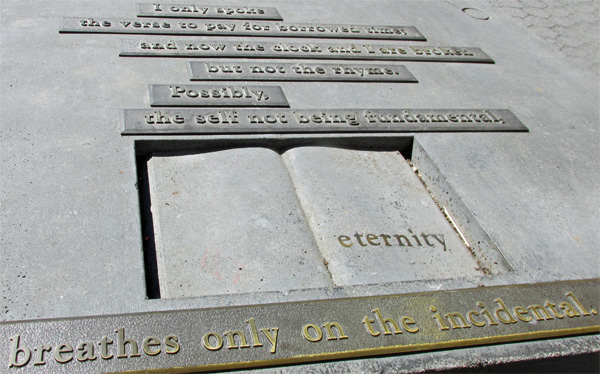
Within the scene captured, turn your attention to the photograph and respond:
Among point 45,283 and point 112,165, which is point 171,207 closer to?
point 112,165

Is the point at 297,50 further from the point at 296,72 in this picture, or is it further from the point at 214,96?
the point at 214,96

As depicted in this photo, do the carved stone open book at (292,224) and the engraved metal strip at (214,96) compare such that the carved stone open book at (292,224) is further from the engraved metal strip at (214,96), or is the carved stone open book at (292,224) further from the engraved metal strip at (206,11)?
the engraved metal strip at (206,11)

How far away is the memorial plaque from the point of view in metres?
2.24

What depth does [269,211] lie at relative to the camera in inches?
117

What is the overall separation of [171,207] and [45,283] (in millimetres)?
783

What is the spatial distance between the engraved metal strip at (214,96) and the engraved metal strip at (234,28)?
102 cm

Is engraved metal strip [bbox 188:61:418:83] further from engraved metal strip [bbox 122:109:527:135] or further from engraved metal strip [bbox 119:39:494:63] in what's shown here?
engraved metal strip [bbox 122:109:527:135]

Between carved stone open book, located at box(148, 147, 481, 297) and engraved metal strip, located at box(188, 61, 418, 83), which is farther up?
engraved metal strip, located at box(188, 61, 418, 83)

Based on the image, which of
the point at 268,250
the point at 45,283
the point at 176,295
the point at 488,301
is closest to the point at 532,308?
the point at 488,301

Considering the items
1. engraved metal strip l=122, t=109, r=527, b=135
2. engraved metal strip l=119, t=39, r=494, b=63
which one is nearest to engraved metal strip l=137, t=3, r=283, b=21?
engraved metal strip l=119, t=39, r=494, b=63

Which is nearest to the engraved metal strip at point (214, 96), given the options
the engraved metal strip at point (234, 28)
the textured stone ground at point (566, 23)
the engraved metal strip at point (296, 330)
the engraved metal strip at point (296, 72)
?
the engraved metal strip at point (296, 72)

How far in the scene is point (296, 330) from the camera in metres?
2.27

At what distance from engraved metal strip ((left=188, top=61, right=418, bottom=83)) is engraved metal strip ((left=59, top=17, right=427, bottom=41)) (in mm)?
576

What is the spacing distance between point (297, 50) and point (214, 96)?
44.1 inches
